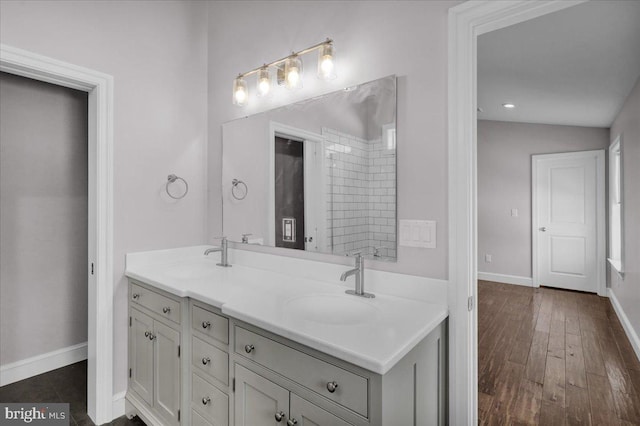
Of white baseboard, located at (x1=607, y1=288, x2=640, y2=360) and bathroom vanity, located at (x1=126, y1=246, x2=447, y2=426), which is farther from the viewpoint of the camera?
white baseboard, located at (x1=607, y1=288, x2=640, y2=360)

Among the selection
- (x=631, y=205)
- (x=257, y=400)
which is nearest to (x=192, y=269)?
(x=257, y=400)

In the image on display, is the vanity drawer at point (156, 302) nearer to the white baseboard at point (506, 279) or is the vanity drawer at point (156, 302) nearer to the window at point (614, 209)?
the window at point (614, 209)

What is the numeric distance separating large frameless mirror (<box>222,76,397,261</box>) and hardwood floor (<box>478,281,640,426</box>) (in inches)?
55.9

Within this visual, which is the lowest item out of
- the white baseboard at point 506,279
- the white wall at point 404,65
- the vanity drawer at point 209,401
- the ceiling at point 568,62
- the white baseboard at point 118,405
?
the white baseboard at point 118,405

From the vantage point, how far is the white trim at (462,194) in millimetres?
1346

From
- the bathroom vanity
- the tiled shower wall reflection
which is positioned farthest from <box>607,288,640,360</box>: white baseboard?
the tiled shower wall reflection

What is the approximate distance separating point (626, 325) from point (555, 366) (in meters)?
1.42

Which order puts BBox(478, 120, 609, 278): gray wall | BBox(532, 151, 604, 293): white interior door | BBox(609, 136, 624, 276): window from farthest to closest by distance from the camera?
BBox(478, 120, 609, 278): gray wall
BBox(532, 151, 604, 293): white interior door
BBox(609, 136, 624, 276): window

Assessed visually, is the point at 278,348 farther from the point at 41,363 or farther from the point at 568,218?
the point at 568,218

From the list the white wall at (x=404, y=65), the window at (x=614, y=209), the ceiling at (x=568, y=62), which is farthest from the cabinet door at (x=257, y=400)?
the window at (x=614, y=209)

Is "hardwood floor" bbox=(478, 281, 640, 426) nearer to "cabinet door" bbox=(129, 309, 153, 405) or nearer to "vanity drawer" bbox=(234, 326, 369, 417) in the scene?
"vanity drawer" bbox=(234, 326, 369, 417)

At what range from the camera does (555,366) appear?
105 inches

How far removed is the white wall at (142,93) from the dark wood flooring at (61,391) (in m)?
0.26

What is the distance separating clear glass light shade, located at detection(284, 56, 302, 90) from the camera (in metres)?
1.84
